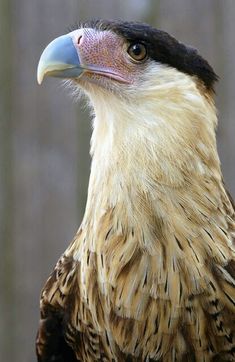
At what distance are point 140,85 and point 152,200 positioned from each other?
0.30 meters

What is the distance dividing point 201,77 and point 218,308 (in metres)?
0.59

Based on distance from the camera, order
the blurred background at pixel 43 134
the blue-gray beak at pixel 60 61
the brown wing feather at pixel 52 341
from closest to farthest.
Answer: the blue-gray beak at pixel 60 61 → the brown wing feather at pixel 52 341 → the blurred background at pixel 43 134

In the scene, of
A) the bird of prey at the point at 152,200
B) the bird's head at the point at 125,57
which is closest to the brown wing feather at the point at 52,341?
the bird of prey at the point at 152,200

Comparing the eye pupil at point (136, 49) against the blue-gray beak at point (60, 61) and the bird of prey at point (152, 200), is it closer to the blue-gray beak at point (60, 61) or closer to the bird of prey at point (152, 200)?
the bird of prey at point (152, 200)

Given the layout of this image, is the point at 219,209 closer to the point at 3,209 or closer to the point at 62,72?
Result: the point at 62,72

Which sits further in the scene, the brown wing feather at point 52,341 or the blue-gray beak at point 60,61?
the brown wing feather at point 52,341

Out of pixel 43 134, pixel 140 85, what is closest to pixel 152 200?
pixel 140 85

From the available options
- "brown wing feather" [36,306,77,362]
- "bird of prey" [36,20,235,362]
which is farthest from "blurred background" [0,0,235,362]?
"bird of prey" [36,20,235,362]

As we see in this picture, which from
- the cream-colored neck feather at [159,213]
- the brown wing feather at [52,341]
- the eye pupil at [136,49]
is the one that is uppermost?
the eye pupil at [136,49]

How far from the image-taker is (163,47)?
214cm

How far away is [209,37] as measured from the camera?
3.15 m

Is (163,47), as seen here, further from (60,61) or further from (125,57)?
(60,61)

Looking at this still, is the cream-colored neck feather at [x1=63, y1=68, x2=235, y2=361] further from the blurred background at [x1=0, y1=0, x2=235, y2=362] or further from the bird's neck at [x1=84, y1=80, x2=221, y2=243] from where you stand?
the blurred background at [x1=0, y1=0, x2=235, y2=362]

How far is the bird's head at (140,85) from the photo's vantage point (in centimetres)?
211
